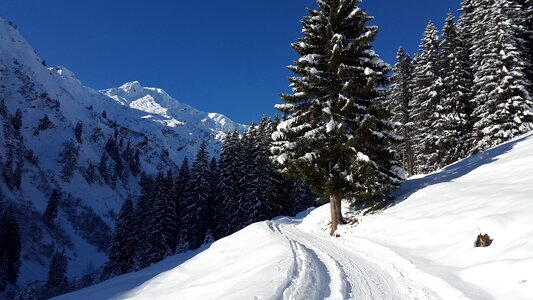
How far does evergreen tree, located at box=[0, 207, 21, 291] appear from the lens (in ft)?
284

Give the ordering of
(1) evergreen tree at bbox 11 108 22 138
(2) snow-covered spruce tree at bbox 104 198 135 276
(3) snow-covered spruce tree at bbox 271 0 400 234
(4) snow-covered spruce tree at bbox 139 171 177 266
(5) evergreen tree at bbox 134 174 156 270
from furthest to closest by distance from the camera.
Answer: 1. (1) evergreen tree at bbox 11 108 22 138
2. (2) snow-covered spruce tree at bbox 104 198 135 276
3. (5) evergreen tree at bbox 134 174 156 270
4. (4) snow-covered spruce tree at bbox 139 171 177 266
5. (3) snow-covered spruce tree at bbox 271 0 400 234

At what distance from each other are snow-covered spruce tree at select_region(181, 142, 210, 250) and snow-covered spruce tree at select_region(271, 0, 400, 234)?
98.7 feet

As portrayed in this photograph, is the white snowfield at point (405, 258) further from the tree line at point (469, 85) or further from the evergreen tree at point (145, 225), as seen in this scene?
the evergreen tree at point (145, 225)

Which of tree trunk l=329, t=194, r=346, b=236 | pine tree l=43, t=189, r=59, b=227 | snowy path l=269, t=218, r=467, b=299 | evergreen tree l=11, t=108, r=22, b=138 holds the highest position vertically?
evergreen tree l=11, t=108, r=22, b=138

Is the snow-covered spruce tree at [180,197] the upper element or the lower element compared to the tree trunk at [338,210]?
upper

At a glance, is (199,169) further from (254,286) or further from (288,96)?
(254,286)

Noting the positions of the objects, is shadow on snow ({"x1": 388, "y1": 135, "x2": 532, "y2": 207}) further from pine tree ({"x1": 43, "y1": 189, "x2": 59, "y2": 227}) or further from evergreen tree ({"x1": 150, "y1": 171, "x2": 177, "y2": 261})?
pine tree ({"x1": 43, "y1": 189, "x2": 59, "y2": 227})

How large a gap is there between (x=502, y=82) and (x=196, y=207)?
36.6m

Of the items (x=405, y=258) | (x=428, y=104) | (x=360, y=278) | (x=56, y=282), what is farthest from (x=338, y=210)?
(x=56, y=282)

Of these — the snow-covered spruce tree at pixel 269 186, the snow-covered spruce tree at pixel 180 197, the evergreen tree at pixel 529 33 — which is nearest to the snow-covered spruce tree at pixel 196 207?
the snow-covered spruce tree at pixel 180 197

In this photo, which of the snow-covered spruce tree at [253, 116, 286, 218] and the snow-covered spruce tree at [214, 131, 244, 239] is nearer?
the snow-covered spruce tree at [253, 116, 286, 218]

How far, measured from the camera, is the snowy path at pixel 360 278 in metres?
8.71

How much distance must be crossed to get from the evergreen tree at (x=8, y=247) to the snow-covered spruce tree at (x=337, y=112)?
8964 centimetres

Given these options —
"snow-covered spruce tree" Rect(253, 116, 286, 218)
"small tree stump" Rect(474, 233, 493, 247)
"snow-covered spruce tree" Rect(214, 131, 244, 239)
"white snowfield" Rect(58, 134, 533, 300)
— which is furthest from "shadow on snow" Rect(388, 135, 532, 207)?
"snow-covered spruce tree" Rect(214, 131, 244, 239)
